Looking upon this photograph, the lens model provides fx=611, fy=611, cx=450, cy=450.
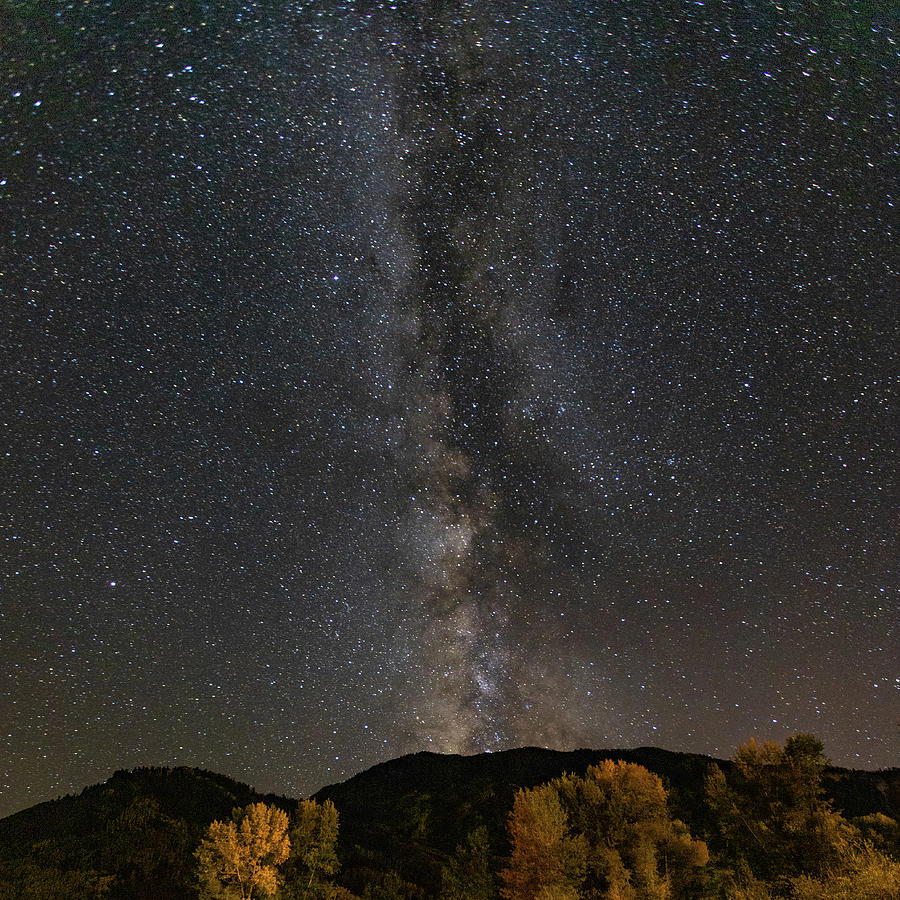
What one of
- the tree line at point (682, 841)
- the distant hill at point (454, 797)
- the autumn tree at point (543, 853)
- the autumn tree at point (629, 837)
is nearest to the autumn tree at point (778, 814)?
the tree line at point (682, 841)

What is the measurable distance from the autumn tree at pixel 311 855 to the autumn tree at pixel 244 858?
257cm

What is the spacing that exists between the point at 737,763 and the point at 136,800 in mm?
79682

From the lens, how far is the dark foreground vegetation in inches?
926

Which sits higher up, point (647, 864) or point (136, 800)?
point (136, 800)

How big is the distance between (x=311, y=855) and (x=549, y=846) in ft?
64.1

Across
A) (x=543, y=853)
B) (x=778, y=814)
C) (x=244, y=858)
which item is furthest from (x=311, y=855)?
(x=778, y=814)

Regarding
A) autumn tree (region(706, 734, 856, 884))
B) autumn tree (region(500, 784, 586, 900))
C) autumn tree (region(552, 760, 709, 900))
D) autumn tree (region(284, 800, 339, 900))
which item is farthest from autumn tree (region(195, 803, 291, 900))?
autumn tree (region(706, 734, 856, 884))

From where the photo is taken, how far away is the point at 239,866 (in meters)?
32.7

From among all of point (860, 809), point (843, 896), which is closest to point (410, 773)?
point (860, 809)

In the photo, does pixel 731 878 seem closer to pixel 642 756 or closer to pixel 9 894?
pixel 9 894

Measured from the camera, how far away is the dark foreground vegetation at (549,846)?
926 inches

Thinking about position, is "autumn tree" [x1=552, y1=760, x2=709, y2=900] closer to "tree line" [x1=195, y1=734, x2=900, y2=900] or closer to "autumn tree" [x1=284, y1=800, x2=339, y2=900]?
"tree line" [x1=195, y1=734, x2=900, y2=900]

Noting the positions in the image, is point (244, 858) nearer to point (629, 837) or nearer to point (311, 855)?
point (311, 855)

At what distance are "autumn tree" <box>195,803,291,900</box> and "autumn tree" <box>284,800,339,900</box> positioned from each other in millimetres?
2572
